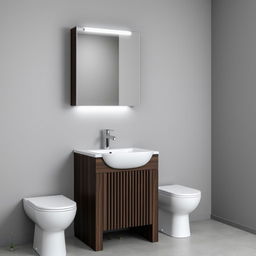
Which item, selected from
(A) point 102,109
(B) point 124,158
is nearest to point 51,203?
(B) point 124,158

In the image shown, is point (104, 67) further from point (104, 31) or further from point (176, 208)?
point (176, 208)

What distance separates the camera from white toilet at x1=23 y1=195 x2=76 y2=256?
342 cm

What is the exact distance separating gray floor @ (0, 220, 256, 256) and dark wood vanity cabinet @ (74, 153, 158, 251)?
107 millimetres

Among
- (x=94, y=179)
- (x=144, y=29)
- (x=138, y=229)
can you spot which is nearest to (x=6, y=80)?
(x=94, y=179)

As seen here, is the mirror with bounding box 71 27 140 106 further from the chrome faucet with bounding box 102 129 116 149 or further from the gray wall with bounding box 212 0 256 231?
the gray wall with bounding box 212 0 256 231

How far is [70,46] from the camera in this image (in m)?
4.05

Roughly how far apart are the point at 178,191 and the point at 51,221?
4.22 ft

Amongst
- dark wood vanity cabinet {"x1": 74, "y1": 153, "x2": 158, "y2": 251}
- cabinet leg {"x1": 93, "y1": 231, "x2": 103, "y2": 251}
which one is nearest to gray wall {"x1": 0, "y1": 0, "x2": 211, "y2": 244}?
dark wood vanity cabinet {"x1": 74, "y1": 153, "x2": 158, "y2": 251}

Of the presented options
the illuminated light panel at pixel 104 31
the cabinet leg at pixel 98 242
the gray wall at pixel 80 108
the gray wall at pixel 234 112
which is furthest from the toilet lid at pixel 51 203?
the gray wall at pixel 234 112

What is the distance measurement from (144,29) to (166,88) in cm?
63

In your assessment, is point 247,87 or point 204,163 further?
point 204,163

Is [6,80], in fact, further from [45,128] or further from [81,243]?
[81,243]

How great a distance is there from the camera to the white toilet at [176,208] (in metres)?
4.00

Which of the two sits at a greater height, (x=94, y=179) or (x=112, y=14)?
(x=112, y=14)
